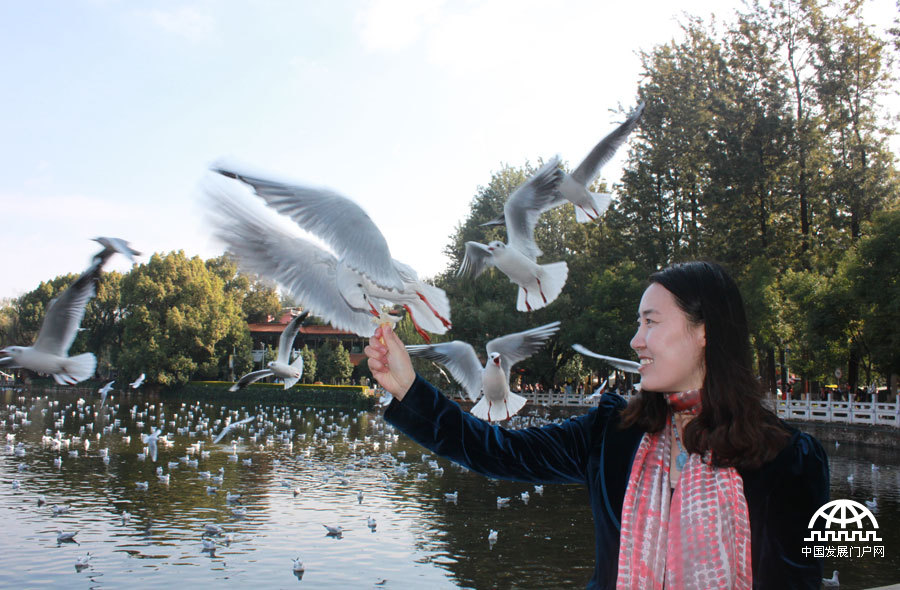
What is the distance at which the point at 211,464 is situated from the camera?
1570cm

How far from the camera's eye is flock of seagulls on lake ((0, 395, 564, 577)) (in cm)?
1073

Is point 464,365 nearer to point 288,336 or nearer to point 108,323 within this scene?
point 288,336

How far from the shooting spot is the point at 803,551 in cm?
145

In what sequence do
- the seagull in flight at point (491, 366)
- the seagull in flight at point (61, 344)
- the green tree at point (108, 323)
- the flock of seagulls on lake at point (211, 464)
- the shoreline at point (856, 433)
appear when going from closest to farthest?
the seagull in flight at point (61, 344)
the seagull in flight at point (491, 366)
the flock of seagulls on lake at point (211, 464)
the shoreline at point (856, 433)
the green tree at point (108, 323)

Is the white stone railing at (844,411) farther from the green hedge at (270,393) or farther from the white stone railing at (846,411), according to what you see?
the green hedge at (270,393)

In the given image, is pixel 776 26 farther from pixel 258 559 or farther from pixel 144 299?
pixel 144 299

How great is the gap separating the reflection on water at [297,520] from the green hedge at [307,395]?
15.3 metres

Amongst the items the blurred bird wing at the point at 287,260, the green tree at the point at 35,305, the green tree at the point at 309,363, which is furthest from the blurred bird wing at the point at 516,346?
the green tree at the point at 35,305

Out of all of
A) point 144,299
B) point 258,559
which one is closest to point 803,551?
point 258,559

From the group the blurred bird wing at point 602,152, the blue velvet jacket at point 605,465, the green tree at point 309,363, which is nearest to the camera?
the blue velvet jacket at point 605,465

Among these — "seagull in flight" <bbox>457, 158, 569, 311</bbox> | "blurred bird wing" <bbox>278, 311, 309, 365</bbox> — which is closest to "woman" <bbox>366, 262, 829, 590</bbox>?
"blurred bird wing" <bbox>278, 311, 309, 365</bbox>

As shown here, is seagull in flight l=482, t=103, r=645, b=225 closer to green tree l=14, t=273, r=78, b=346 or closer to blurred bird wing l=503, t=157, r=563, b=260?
blurred bird wing l=503, t=157, r=563, b=260

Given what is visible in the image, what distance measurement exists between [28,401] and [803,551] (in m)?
37.8

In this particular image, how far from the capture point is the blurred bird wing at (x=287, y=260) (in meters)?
1.70
